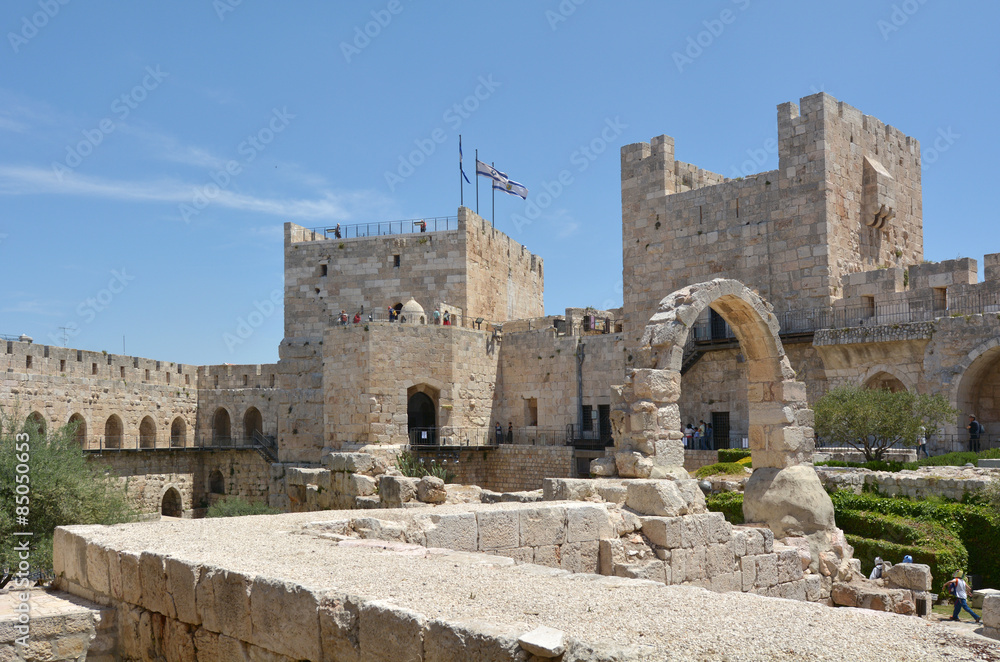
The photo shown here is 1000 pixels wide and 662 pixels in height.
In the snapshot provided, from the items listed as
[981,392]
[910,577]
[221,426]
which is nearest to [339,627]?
[910,577]

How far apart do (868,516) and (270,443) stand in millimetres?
21518

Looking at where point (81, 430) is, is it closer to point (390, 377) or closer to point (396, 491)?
point (390, 377)

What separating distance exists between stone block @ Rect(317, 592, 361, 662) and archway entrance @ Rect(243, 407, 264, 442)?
2837 centimetres

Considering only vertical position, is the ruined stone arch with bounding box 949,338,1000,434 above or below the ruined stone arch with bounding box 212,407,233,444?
above

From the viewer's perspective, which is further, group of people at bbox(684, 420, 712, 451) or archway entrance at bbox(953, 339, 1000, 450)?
group of people at bbox(684, 420, 712, 451)

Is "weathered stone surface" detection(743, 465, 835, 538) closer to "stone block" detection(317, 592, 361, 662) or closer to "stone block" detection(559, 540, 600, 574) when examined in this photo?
"stone block" detection(559, 540, 600, 574)

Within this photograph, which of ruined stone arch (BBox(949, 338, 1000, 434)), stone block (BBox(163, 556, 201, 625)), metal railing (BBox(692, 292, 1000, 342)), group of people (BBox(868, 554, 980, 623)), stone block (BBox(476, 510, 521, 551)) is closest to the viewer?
stone block (BBox(163, 556, 201, 625))

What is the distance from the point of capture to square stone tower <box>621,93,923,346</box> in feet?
66.9

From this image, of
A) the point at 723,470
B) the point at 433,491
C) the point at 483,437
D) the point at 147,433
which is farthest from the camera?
the point at 147,433

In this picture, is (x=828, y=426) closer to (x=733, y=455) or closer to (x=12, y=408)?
(x=733, y=455)

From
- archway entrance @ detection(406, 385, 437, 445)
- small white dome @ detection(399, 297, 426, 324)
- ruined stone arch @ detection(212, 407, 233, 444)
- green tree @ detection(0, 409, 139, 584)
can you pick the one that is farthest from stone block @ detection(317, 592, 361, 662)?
ruined stone arch @ detection(212, 407, 233, 444)

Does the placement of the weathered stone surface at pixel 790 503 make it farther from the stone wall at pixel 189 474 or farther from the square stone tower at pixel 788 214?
the stone wall at pixel 189 474

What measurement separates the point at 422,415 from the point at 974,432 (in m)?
14.6

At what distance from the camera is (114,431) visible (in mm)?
28859
